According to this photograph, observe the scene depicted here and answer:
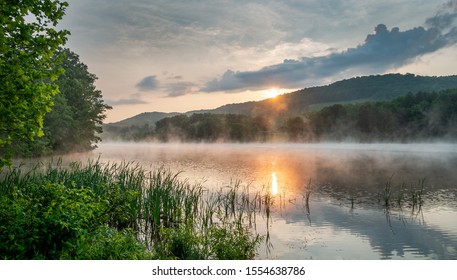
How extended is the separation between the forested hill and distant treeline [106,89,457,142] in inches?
157

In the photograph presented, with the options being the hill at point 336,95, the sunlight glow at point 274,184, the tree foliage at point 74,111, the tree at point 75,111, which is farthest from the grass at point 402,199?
the hill at point 336,95

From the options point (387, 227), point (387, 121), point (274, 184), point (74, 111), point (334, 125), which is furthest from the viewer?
point (334, 125)

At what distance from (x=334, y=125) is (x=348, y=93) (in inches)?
488

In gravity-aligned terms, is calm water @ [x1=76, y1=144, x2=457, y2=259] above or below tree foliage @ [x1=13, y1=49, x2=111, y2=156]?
below

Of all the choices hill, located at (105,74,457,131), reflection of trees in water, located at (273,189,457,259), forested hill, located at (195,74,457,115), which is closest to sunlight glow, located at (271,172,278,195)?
reflection of trees in water, located at (273,189,457,259)

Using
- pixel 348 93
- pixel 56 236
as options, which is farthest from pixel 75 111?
pixel 348 93

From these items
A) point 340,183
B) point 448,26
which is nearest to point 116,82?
point 340,183

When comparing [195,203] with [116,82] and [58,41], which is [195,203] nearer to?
[58,41]

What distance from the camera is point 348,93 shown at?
333 ft

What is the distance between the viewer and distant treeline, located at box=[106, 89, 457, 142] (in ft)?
247

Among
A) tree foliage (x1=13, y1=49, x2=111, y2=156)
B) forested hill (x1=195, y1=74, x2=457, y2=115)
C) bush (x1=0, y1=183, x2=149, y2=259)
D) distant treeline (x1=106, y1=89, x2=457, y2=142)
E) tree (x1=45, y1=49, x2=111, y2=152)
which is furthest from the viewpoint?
forested hill (x1=195, y1=74, x2=457, y2=115)

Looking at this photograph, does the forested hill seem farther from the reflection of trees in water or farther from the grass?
the reflection of trees in water

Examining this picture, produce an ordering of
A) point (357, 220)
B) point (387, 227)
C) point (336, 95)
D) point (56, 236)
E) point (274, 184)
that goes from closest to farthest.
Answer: point (56, 236) < point (387, 227) < point (357, 220) < point (274, 184) < point (336, 95)

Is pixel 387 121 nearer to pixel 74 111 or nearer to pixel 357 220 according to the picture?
pixel 74 111
